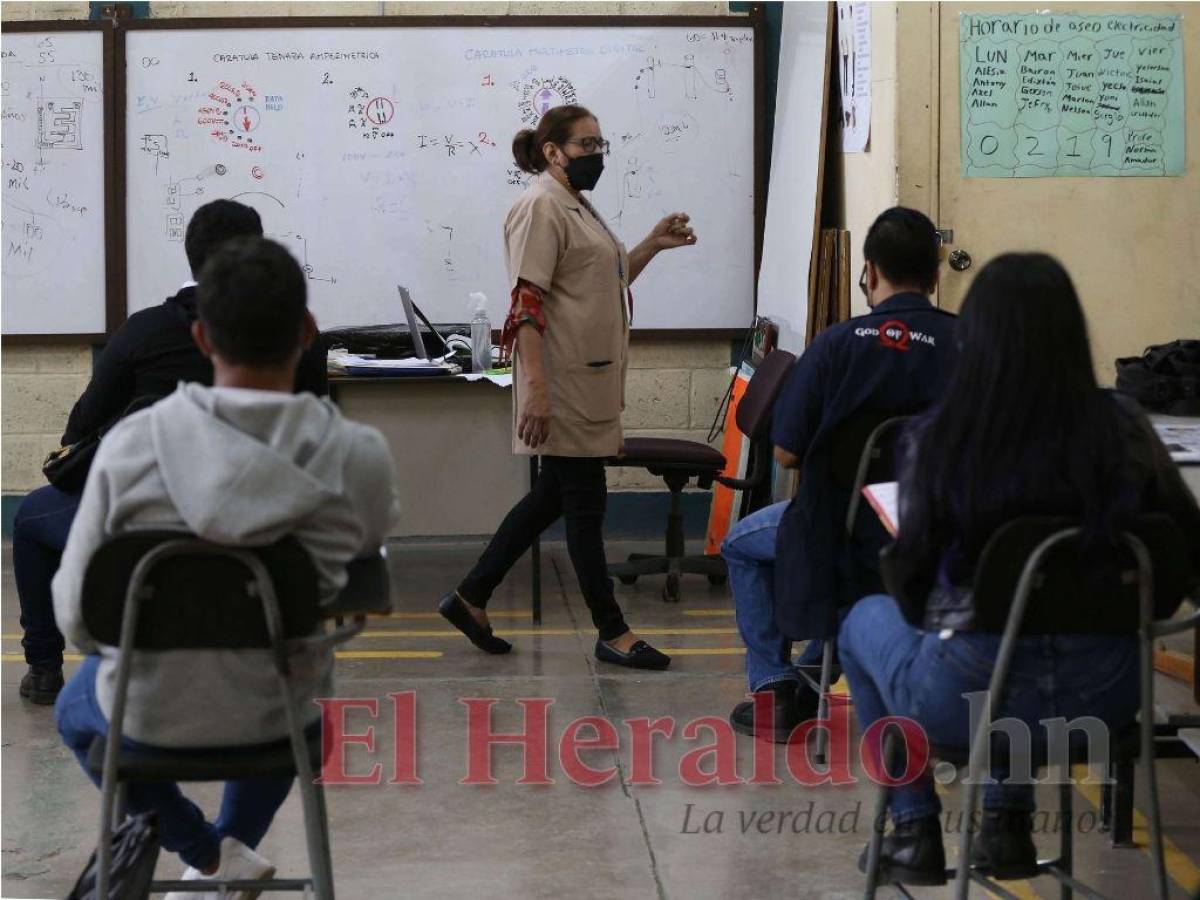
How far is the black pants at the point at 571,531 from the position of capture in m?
4.13

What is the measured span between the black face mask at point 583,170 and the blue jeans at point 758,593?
1.08 meters

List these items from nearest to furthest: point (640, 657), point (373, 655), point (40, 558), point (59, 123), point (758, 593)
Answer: point (758, 593)
point (40, 558)
point (640, 657)
point (373, 655)
point (59, 123)

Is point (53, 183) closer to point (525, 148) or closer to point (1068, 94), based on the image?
point (525, 148)

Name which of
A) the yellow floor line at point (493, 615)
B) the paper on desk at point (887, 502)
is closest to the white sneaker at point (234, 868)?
the paper on desk at point (887, 502)

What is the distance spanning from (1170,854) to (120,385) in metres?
2.36

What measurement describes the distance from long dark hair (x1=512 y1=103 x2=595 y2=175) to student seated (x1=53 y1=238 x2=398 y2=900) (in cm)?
203

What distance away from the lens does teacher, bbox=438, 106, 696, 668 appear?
3.96 metres

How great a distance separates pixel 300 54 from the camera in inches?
239

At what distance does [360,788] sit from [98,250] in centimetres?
354

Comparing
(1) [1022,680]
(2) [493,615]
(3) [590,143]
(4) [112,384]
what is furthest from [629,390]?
(1) [1022,680]

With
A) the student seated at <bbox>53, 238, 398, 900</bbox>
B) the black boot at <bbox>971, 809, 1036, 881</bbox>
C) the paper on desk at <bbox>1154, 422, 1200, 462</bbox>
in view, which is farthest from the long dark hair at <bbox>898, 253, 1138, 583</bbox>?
the student seated at <bbox>53, 238, 398, 900</bbox>

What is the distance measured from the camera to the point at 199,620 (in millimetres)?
2002

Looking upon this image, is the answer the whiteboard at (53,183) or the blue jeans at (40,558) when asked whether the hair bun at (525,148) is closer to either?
the blue jeans at (40,558)

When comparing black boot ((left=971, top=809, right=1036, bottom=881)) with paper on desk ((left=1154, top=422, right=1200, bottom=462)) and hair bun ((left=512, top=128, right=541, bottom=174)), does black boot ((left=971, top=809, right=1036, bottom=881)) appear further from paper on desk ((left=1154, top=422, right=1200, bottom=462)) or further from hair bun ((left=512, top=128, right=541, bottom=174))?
hair bun ((left=512, top=128, right=541, bottom=174))
